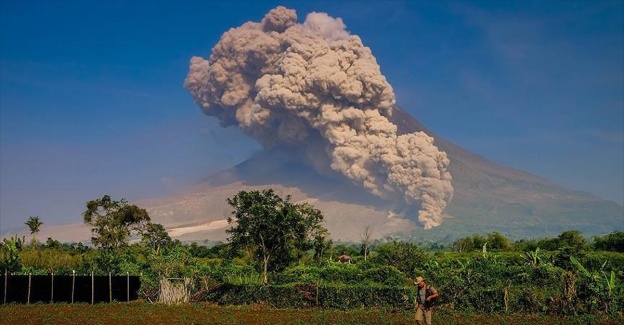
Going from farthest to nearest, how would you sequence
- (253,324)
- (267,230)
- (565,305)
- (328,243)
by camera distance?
(328,243) < (267,230) < (565,305) < (253,324)

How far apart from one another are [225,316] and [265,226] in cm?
2229

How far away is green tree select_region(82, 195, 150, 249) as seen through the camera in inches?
3423

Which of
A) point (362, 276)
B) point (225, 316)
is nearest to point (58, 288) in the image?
point (225, 316)

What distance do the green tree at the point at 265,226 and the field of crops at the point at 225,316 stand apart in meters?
17.3

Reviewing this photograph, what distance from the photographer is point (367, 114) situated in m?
167

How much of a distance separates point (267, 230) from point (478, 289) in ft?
75.3

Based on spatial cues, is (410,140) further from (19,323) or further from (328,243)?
(19,323)

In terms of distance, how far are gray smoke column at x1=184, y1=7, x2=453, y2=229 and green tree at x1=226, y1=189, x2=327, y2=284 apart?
329 ft

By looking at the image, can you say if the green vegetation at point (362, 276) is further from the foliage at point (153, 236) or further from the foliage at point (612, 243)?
the foliage at point (153, 236)

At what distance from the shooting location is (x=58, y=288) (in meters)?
43.0

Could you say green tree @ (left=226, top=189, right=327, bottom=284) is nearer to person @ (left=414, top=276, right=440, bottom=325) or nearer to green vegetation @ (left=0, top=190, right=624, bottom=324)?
green vegetation @ (left=0, top=190, right=624, bottom=324)

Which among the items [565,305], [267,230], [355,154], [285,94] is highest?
[285,94]

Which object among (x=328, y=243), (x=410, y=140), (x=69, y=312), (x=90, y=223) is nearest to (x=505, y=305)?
(x=69, y=312)

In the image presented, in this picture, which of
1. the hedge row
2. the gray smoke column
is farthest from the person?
the gray smoke column
